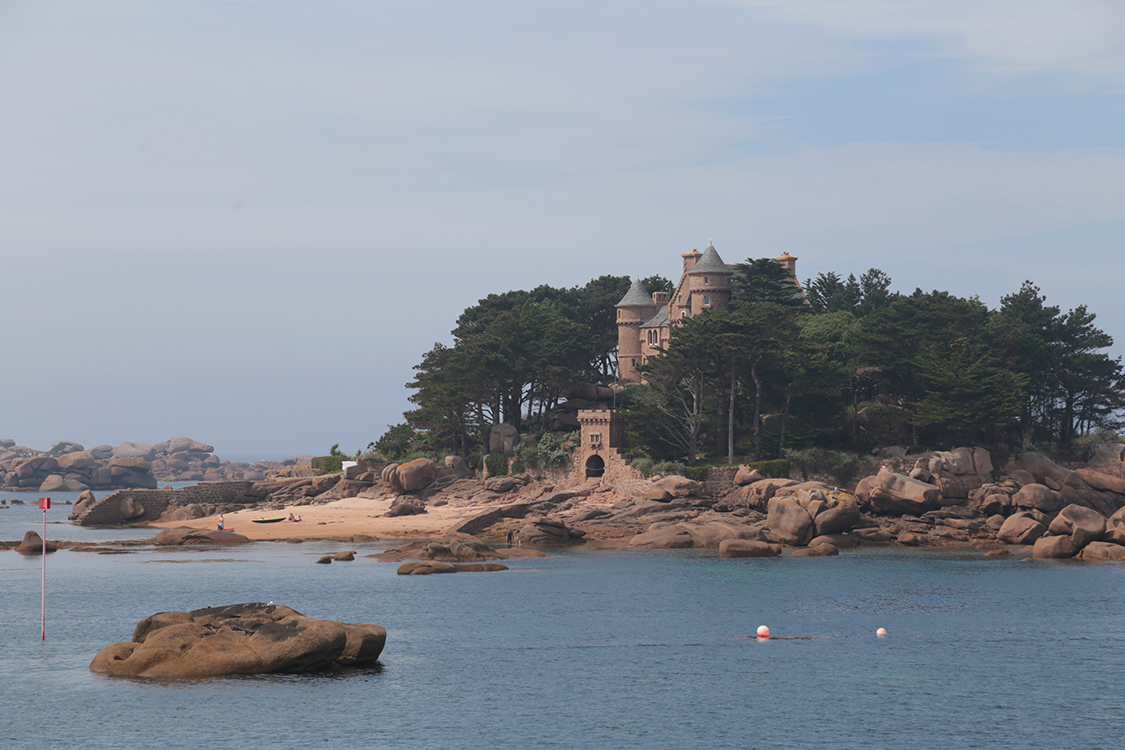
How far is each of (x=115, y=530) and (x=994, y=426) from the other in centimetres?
7426

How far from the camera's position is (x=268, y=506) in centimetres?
9631

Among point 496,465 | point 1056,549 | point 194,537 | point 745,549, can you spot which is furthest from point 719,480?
point 194,537

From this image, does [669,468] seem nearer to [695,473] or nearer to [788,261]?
[695,473]

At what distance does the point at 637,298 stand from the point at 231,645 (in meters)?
83.2

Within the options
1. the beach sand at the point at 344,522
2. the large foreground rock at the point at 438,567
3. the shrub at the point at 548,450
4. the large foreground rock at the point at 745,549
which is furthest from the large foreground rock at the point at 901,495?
the large foreground rock at the point at 438,567

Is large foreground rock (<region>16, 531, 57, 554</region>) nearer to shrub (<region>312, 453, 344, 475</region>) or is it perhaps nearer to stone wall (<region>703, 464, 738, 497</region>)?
shrub (<region>312, 453, 344, 475</region>)

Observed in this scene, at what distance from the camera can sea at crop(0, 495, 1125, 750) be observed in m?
28.8

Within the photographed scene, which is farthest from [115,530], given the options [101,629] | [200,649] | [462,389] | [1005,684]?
[1005,684]

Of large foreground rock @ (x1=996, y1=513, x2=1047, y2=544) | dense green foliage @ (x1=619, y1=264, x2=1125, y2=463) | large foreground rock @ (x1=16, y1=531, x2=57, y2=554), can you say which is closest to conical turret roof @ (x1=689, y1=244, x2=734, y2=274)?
dense green foliage @ (x1=619, y1=264, x2=1125, y2=463)

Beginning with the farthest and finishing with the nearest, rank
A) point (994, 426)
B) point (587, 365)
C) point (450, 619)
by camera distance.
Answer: point (587, 365), point (994, 426), point (450, 619)

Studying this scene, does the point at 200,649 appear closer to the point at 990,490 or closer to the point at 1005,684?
the point at 1005,684

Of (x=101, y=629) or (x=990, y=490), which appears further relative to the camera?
(x=990, y=490)

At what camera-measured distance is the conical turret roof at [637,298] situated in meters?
111

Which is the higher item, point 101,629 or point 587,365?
point 587,365
